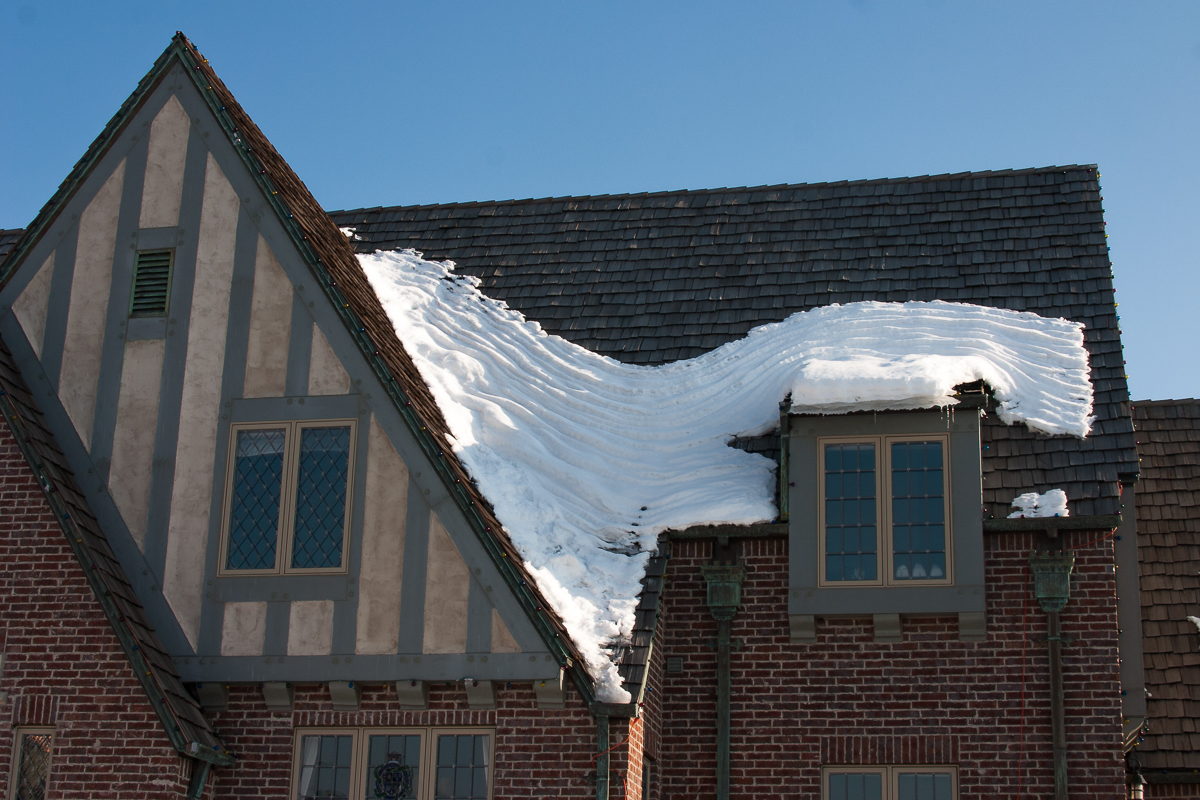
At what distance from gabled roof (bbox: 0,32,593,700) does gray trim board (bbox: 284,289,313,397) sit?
1.03 ft

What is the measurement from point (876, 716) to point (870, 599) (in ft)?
3.49

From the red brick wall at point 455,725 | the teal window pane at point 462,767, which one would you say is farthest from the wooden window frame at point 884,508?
the teal window pane at point 462,767

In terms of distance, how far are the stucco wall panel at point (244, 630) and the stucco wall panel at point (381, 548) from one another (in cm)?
94

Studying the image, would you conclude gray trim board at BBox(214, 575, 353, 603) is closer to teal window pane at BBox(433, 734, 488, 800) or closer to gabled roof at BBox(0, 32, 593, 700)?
gabled roof at BBox(0, 32, 593, 700)

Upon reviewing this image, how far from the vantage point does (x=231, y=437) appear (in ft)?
39.6

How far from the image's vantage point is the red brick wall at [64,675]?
10.9 metres

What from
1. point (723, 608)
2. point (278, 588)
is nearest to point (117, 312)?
point (278, 588)

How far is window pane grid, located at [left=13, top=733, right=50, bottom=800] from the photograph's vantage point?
1107cm

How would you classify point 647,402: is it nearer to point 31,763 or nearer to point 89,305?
point 89,305

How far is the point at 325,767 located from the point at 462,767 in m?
1.25

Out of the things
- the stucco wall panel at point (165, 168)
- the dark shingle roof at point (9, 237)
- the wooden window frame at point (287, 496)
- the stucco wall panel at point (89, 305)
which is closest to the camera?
the wooden window frame at point (287, 496)

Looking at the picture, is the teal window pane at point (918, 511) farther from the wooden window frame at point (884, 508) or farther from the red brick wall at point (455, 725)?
A: the red brick wall at point (455, 725)

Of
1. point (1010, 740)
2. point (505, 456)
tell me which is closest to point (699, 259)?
point (505, 456)

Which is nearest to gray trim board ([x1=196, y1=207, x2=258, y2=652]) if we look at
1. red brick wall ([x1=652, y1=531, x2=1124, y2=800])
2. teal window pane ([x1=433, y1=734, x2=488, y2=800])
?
teal window pane ([x1=433, y1=734, x2=488, y2=800])
